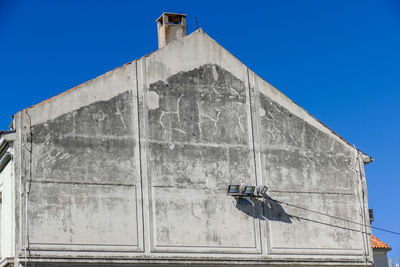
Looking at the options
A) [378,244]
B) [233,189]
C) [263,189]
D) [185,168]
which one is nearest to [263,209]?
[263,189]

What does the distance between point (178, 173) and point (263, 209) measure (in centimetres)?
366

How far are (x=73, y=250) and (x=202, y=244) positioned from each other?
487 cm

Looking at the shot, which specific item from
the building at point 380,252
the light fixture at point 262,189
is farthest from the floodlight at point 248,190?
the building at point 380,252

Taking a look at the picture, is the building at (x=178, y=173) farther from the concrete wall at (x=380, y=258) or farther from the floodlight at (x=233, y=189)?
the concrete wall at (x=380, y=258)

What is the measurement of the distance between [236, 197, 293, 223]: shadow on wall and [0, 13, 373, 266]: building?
43 mm

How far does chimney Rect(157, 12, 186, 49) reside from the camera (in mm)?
32375

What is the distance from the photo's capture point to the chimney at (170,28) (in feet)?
106

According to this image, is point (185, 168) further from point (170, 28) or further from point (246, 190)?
point (170, 28)

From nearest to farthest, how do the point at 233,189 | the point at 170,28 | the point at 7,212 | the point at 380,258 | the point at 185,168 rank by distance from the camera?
the point at 7,212 < the point at 185,168 < the point at 233,189 < the point at 170,28 < the point at 380,258

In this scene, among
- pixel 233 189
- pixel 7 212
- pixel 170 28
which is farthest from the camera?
pixel 170 28

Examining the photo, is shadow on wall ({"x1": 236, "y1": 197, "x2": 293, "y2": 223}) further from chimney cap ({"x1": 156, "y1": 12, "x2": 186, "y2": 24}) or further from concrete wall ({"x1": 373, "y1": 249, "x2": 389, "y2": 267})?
concrete wall ({"x1": 373, "y1": 249, "x2": 389, "y2": 267})

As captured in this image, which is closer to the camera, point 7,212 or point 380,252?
point 7,212

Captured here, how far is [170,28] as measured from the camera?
1278 inches

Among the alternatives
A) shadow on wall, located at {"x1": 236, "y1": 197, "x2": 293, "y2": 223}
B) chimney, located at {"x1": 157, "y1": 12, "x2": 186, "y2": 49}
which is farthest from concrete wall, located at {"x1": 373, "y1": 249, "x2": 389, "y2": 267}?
chimney, located at {"x1": 157, "y1": 12, "x2": 186, "y2": 49}
